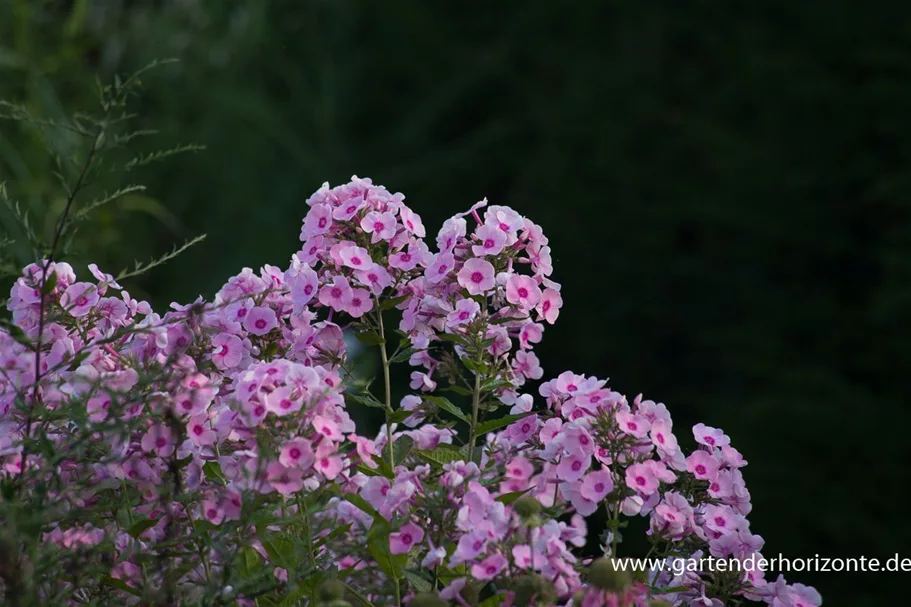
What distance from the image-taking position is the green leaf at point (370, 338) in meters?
1.94

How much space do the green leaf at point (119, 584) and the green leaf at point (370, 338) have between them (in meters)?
0.51

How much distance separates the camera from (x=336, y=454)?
1618 millimetres

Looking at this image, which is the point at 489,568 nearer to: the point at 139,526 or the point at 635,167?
the point at 139,526

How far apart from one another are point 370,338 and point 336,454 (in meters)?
0.37

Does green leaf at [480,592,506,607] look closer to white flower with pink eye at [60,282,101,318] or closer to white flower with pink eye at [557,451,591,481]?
white flower with pink eye at [557,451,591,481]

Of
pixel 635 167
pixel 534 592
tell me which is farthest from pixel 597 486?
pixel 635 167

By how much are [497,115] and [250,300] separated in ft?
38.7

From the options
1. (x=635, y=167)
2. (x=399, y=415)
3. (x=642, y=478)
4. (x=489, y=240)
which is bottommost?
(x=642, y=478)

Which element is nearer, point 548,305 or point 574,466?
point 574,466

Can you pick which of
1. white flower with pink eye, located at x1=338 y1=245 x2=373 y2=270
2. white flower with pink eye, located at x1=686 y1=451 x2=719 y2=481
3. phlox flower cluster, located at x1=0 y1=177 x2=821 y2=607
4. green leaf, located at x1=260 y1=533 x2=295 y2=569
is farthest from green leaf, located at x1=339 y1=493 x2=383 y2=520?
white flower with pink eye, located at x1=686 y1=451 x2=719 y2=481

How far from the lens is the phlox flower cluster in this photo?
158 centimetres

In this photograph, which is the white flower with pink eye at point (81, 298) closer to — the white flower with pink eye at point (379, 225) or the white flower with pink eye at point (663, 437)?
the white flower with pink eye at point (379, 225)

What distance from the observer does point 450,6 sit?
1396 centimetres

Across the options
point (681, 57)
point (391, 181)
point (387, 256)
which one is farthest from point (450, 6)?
point (387, 256)
